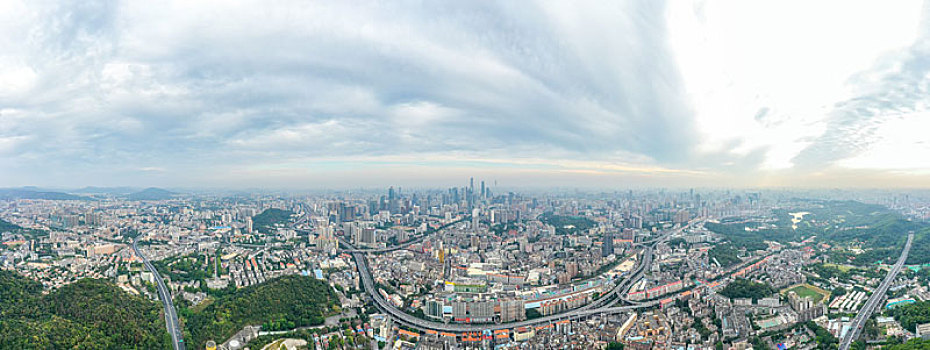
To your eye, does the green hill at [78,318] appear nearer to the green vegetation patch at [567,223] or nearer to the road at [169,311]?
the road at [169,311]

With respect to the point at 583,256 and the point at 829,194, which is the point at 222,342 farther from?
the point at 829,194

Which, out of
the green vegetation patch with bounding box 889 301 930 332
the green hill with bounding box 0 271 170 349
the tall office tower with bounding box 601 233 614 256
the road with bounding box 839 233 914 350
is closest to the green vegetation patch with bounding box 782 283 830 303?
the road with bounding box 839 233 914 350

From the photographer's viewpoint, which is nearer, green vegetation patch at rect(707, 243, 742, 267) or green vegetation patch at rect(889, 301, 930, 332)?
green vegetation patch at rect(889, 301, 930, 332)

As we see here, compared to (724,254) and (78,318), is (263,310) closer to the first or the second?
(78,318)

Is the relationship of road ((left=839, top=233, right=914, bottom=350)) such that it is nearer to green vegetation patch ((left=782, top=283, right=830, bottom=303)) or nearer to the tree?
green vegetation patch ((left=782, top=283, right=830, bottom=303))

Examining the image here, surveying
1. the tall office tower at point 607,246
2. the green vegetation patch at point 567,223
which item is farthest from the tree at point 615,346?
the green vegetation patch at point 567,223
